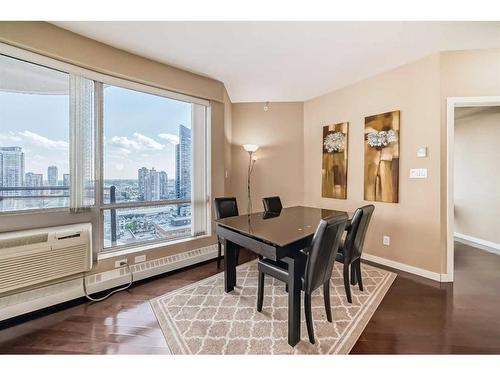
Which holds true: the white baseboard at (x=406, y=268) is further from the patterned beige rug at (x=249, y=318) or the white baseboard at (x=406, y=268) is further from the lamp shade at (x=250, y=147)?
the lamp shade at (x=250, y=147)

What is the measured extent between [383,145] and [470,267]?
200 cm

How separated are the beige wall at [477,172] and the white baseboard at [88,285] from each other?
484 centimetres

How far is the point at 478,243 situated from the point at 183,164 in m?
5.25

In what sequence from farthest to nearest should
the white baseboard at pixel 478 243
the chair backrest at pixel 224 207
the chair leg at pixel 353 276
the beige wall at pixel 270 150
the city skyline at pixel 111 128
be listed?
the beige wall at pixel 270 150 → the white baseboard at pixel 478 243 → the chair backrest at pixel 224 207 → the chair leg at pixel 353 276 → the city skyline at pixel 111 128

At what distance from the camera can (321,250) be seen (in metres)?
1.53

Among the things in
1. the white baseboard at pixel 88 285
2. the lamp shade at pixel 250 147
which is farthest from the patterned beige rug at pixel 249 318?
the lamp shade at pixel 250 147

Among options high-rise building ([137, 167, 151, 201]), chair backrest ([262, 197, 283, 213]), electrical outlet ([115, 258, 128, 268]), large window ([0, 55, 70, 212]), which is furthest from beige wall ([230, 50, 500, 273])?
large window ([0, 55, 70, 212])

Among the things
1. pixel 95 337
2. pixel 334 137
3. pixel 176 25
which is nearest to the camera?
pixel 95 337

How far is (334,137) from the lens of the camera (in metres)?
3.55

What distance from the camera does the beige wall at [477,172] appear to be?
11.9 ft

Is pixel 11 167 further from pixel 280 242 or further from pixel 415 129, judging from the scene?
pixel 415 129

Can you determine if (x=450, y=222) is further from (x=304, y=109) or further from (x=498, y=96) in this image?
(x=304, y=109)

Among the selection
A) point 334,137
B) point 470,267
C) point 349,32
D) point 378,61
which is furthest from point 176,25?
point 470,267
